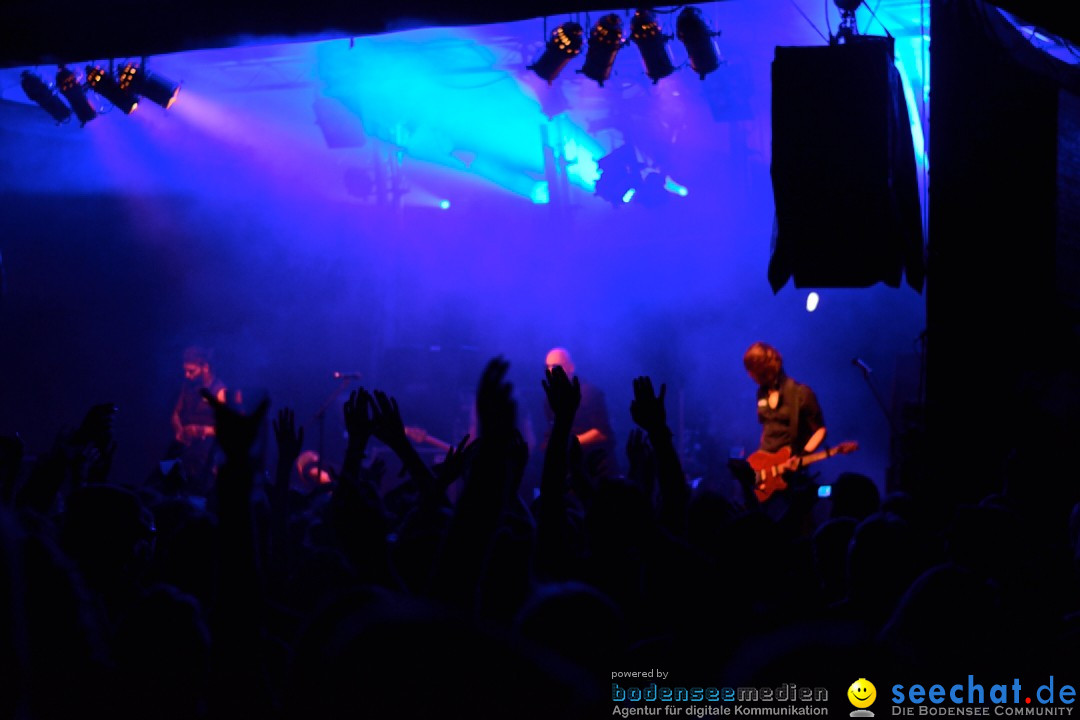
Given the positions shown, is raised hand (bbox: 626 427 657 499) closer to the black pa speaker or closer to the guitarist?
the black pa speaker

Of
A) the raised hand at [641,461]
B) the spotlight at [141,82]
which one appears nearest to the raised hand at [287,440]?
the raised hand at [641,461]

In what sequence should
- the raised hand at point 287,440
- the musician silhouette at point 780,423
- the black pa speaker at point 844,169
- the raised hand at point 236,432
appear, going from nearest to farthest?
1. the raised hand at point 236,432
2. the raised hand at point 287,440
3. the black pa speaker at point 844,169
4. the musician silhouette at point 780,423

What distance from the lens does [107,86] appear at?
24.0 ft

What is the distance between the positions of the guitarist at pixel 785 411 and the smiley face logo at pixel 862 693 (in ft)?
16.3

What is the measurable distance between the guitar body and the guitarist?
0.12 feet

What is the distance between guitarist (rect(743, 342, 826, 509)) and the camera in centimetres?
680

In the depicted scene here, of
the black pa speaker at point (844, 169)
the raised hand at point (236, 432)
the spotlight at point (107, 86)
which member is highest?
the spotlight at point (107, 86)

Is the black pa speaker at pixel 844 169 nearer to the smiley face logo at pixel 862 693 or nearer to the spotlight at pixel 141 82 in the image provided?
the smiley face logo at pixel 862 693

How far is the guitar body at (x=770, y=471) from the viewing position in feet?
22.4

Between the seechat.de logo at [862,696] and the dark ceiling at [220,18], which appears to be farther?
the dark ceiling at [220,18]

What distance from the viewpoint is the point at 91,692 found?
1.93 meters

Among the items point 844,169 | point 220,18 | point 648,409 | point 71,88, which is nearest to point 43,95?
point 71,88

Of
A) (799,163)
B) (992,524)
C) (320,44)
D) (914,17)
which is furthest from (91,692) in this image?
(914,17)

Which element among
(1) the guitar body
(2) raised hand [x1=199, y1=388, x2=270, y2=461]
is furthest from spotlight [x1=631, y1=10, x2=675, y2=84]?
(2) raised hand [x1=199, y1=388, x2=270, y2=461]
